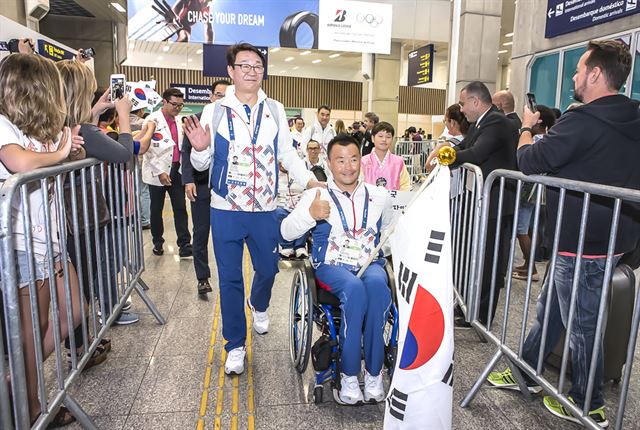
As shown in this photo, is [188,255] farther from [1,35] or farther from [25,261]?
[25,261]

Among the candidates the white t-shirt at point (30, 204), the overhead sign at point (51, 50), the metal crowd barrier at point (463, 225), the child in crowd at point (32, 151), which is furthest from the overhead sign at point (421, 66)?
the white t-shirt at point (30, 204)

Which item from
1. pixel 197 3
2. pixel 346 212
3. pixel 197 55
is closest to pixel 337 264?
pixel 346 212

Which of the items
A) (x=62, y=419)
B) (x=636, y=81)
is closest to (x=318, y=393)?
(x=62, y=419)

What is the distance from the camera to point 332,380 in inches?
97.4

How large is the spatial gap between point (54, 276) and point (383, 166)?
3.12 metres

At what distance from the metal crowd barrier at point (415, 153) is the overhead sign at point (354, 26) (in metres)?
2.89

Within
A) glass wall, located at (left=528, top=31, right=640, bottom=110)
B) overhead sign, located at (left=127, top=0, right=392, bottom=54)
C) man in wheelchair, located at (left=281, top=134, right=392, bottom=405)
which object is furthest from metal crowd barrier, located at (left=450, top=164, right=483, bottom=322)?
overhead sign, located at (left=127, top=0, right=392, bottom=54)

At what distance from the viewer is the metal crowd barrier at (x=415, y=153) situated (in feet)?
38.8

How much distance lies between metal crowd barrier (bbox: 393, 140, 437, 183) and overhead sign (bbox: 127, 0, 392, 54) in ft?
9.58

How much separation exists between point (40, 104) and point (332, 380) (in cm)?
181

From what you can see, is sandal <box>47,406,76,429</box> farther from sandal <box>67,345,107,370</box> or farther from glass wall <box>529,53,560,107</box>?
glass wall <box>529,53,560,107</box>

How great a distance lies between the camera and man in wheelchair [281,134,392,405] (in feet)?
7.65

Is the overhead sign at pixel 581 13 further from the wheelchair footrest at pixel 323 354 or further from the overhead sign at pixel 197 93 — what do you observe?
the overhead sign at pixel 197 93

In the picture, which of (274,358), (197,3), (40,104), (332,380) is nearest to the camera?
(40,104)
